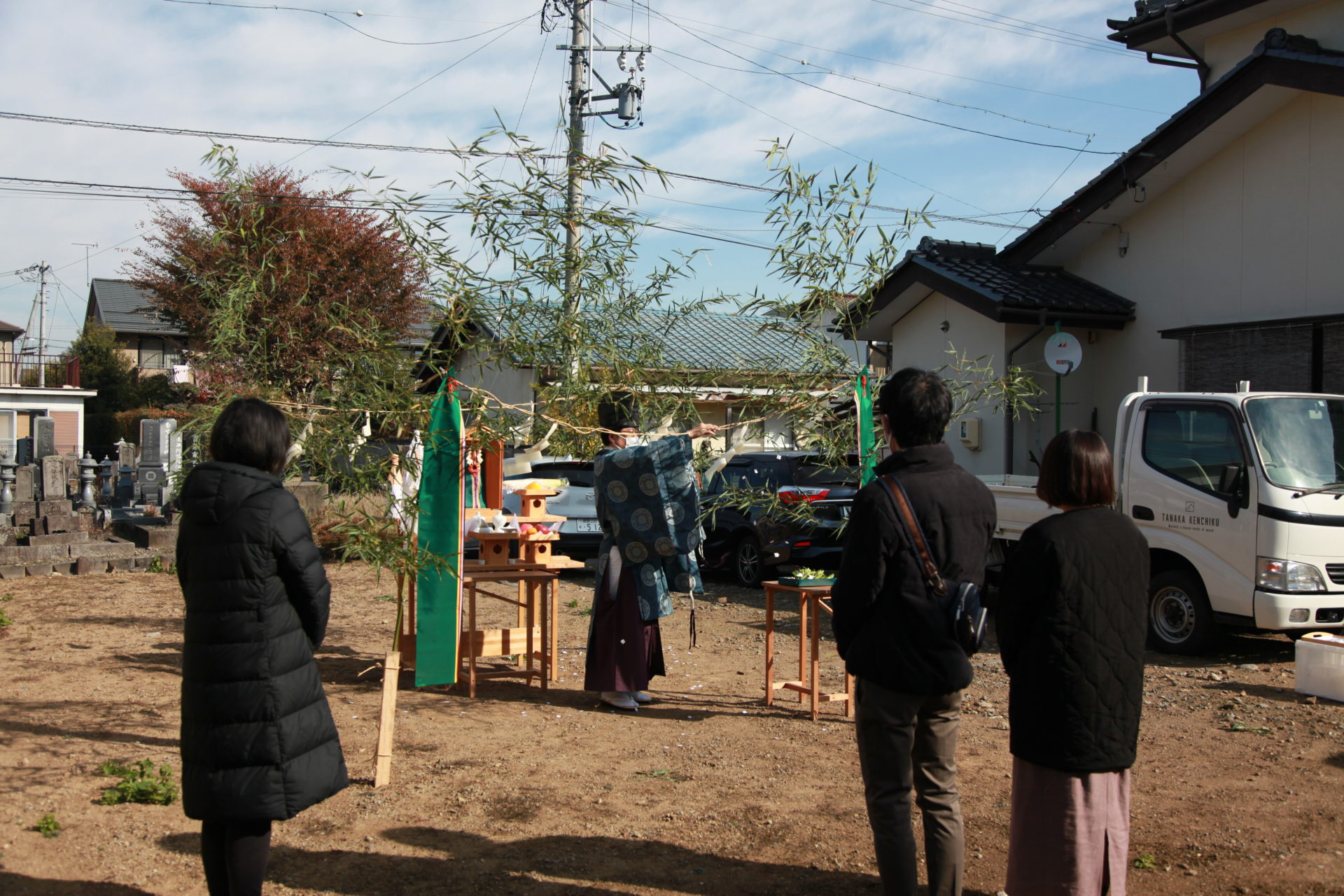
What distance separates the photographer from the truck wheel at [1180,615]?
7262mm

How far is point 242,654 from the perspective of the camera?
283 cm

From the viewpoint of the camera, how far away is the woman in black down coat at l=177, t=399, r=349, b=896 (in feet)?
9.22

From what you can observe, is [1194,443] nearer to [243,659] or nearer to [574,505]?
[243,659]

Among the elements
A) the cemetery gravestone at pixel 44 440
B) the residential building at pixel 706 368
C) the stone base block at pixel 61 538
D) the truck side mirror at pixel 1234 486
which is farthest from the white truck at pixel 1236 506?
the cemetery gravestone at pixel 44 440

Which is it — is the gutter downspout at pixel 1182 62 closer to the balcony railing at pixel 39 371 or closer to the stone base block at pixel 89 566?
the stone base block at pixel 89 566

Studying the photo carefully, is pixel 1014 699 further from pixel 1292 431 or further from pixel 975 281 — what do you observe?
pixel 975 281

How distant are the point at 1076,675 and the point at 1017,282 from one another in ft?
34.0

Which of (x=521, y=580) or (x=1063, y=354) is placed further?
(x=1063, y=354)

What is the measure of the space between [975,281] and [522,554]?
24.5ft

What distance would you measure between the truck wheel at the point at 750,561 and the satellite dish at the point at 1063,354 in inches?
145

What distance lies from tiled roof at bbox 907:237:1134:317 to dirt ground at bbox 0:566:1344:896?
17.0ft

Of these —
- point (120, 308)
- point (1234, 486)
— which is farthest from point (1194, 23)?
point (120, 308)

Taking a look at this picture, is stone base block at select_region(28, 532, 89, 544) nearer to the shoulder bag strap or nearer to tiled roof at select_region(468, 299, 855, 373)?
tiled roof at select_region(468, 299, 855, 373)

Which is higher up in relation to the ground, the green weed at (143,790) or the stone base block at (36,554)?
the stone base block at (36,554)
